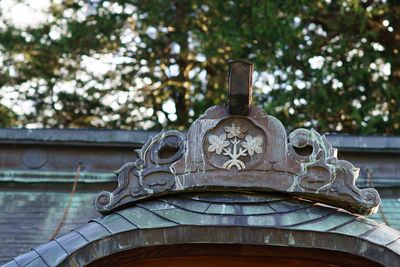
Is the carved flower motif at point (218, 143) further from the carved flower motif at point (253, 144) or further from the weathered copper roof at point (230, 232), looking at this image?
the weathered copper roof at point (230, 232)

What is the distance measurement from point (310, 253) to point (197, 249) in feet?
2.03

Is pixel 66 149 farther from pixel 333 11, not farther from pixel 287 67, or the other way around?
pixel 333 11

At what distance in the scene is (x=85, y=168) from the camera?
7.24m

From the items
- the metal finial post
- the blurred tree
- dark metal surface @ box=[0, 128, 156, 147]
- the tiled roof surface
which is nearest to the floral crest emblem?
the metal finial post

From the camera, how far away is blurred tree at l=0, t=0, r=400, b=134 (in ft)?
43.2

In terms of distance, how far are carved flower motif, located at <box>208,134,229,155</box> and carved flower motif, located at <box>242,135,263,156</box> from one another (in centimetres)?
11

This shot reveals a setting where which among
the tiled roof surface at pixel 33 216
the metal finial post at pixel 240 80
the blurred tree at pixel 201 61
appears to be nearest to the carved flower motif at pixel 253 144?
the metal finial post at pixel 240 80

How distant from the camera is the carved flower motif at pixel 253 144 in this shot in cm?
453

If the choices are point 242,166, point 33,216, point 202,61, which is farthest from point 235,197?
point 202,61

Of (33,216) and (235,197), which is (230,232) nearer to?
(235,197)

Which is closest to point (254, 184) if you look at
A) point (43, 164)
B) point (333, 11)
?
point (43, 164)

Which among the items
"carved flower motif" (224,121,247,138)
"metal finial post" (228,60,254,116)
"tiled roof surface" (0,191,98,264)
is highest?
"metal finial post" (228,60,254,116)

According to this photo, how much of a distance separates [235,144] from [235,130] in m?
0.08

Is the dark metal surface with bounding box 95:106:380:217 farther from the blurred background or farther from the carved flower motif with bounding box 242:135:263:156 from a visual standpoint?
the blurred background
